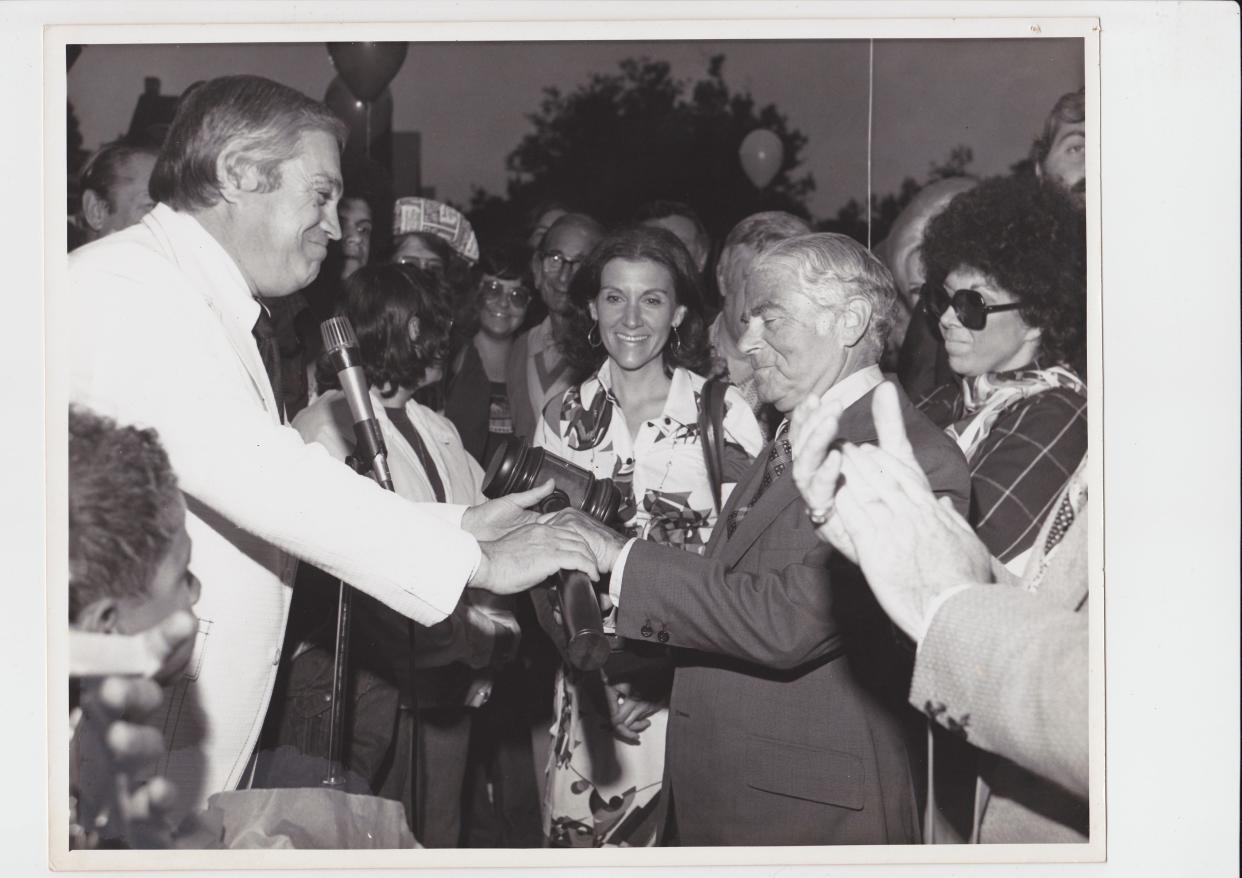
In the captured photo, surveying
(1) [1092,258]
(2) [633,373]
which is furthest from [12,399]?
(1) [1092,258]

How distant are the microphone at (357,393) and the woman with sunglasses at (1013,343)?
118cm

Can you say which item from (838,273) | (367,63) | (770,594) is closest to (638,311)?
(838,273)

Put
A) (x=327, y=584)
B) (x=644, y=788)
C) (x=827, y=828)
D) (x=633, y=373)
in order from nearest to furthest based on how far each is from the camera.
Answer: (x=827, y=828) → (x=327, y=584) → (x=644, y=788) → (x=633, y=373)

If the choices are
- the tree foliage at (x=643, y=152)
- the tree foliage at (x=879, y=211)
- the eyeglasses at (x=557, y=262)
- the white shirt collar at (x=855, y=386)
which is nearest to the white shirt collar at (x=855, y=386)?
the white shirt collar at (x=855, y=386)

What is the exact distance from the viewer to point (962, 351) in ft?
9.02

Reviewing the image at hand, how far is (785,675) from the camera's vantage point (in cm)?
253

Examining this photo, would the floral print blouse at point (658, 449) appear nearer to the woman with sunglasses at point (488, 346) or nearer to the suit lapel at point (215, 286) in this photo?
the woman with sunglasses at point (488, 346)

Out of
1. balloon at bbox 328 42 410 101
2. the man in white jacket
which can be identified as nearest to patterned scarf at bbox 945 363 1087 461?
→ the man in white jacket

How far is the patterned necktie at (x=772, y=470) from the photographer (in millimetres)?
2605

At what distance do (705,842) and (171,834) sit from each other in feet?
3.49

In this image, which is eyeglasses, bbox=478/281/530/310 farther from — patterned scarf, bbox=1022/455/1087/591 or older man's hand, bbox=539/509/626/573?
patterned scarf, bbox=1022/455/1087/591

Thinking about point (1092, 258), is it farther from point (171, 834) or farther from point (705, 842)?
point (171, 834)

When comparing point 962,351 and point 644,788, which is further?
point 644,788

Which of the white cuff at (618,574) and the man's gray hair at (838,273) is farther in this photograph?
the man's gray hair at (838,273)
